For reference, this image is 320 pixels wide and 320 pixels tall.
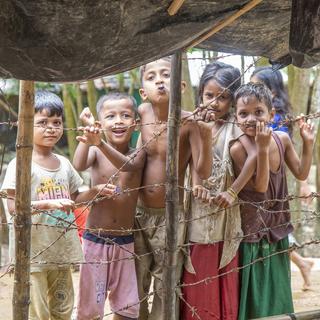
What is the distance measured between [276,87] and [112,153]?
1350 millimetres

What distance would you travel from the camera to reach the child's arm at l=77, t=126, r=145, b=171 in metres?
2.65

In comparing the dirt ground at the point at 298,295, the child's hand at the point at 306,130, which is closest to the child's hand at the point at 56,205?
the child's hand at the point at 306,130

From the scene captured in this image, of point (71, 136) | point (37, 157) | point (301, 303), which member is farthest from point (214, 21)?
point (71, 136)

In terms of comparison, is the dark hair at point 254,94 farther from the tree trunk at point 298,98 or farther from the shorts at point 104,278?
the tree trunk at point 298,98

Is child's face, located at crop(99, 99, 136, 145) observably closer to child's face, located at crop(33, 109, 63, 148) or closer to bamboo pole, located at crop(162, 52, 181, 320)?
child's face, located at crop(33, 109, 63, 148)

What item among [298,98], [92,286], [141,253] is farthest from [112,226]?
[298,98]

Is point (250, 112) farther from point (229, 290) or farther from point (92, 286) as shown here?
point (92, 286)

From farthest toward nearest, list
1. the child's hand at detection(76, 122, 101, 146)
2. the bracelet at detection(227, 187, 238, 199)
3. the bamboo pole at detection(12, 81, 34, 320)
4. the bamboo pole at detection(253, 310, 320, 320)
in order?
1. the bracelet at detection(227, 187, 238, 199)
2. the bamboo pole at detection(253, 310, 320, 320)
3. the child's hand at detection(76, 122, 101, 146)
4. the bamboo pole at detection(12, 81, 34, 320)

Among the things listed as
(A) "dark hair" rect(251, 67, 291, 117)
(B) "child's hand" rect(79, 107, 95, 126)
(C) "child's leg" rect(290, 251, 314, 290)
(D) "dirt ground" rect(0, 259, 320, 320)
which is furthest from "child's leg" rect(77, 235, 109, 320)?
(C) "child's leg" rect(290, 251, 314, 290)

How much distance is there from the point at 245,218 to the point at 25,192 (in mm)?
1333

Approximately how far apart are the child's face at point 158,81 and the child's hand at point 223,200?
21.5 inches

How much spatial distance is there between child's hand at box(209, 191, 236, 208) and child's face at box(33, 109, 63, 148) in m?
0.83

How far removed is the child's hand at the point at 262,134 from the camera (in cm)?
290

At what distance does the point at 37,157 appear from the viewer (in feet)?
10.1
